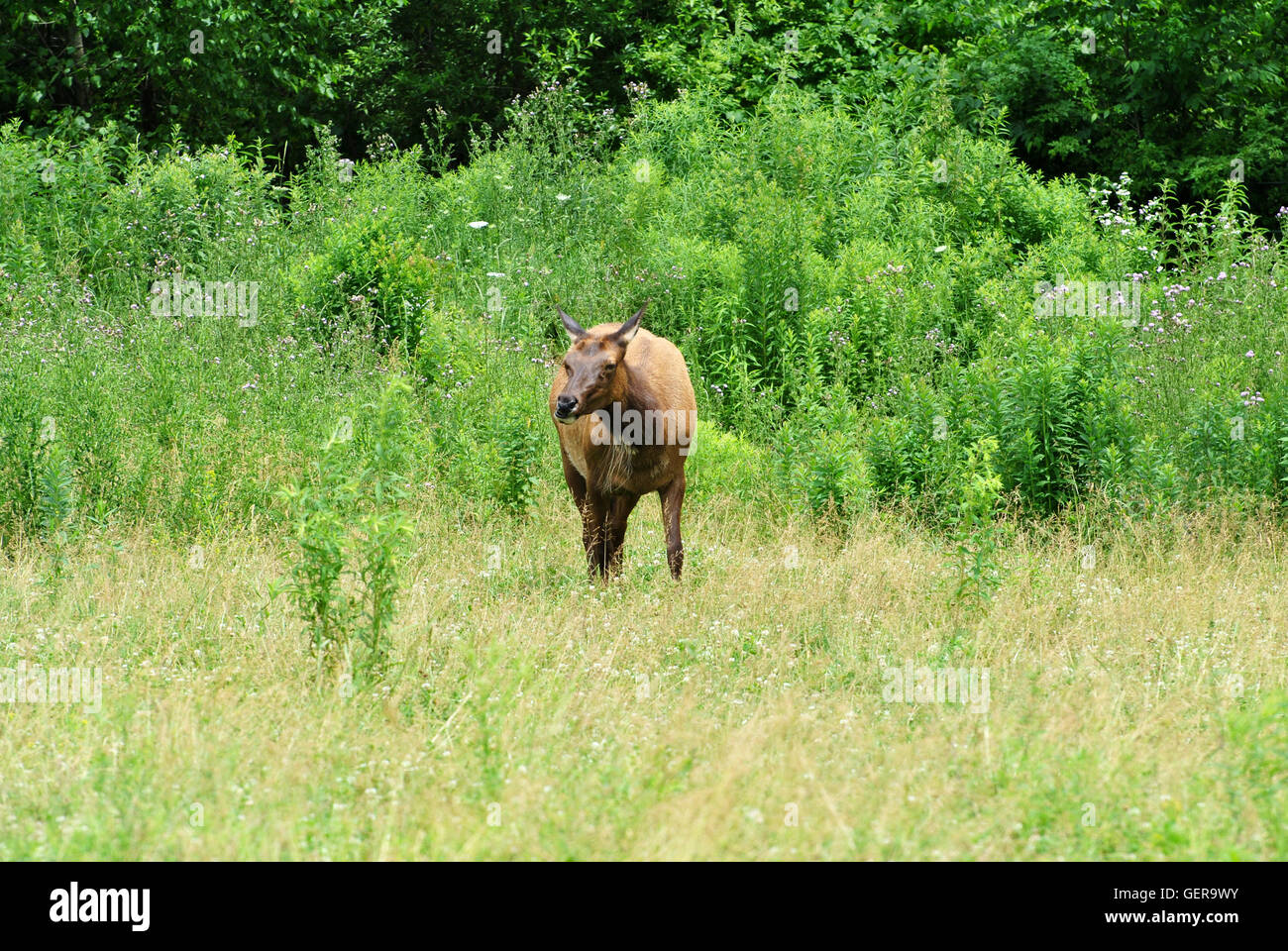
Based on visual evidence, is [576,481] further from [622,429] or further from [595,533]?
[622,429]

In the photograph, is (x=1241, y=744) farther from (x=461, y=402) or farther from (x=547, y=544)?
(x=461, y=402)

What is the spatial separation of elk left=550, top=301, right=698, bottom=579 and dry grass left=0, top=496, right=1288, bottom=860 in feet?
1.18

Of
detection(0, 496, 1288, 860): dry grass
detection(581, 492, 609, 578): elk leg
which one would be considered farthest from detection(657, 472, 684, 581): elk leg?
detection(581, 492, 609, 578): elk leg

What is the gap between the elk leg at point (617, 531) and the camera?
26.0ft

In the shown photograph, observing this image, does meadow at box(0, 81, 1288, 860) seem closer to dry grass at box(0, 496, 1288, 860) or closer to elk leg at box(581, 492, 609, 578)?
dry grass at box(0, 496, 1288, 860)

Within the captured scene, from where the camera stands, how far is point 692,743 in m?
5.02

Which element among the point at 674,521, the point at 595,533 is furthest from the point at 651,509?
the point at 674,521

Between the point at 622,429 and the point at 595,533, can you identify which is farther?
the point at 595,533

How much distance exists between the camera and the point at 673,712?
543cm

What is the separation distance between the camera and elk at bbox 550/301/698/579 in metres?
7.31

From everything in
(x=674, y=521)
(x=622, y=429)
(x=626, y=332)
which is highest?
(x=626, y=332)

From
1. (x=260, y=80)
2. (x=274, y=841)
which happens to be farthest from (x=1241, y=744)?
(x=260, y=80)

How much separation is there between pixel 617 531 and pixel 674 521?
1.32ft

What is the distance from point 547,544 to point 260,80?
12.0 meters
